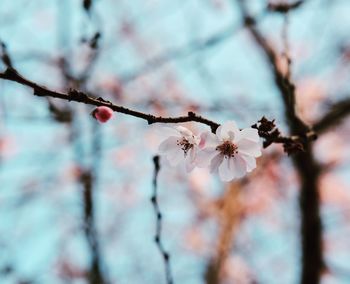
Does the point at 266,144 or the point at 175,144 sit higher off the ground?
the point at 175,144

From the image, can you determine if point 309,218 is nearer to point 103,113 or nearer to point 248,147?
point 248,147

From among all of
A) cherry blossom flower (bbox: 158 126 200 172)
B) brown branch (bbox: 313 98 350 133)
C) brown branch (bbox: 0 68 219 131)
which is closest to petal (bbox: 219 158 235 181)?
cherry blossom flower (bbox: 158 126 200 172)

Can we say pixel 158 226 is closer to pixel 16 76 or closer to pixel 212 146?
pixel 212 146

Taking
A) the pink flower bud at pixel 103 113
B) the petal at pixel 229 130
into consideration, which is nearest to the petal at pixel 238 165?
the petal at pixel 229 130

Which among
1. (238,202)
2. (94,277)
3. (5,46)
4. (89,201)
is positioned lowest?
(94,277)

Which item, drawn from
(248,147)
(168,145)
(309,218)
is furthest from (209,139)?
(309,218)

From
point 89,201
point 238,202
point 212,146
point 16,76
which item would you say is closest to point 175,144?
point 212,146

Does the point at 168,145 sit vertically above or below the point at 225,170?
above

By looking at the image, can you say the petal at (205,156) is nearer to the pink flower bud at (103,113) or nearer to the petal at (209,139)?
the petal at (209,139)
